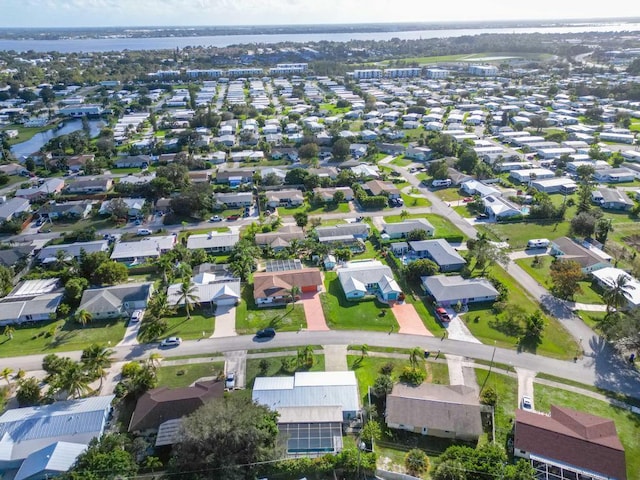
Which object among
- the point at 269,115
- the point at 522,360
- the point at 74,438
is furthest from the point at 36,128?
the point at 522,360

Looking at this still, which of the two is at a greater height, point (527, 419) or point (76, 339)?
point (527, 419)

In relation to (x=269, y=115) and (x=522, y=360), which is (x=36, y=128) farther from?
(x=522, y=360)

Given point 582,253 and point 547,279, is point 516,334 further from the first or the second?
point 582,253

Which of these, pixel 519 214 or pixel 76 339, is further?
pixel 519 214

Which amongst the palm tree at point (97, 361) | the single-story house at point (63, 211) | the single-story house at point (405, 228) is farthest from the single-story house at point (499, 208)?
the single-story house at point (63, 211)

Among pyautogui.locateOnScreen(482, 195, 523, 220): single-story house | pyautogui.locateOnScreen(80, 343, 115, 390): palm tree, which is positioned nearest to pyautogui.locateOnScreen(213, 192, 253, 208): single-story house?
pyautogui.locateOnScreen(80, 343, 115, 390): palm tree

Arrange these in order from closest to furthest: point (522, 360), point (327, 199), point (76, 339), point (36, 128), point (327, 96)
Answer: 1. point (522, 360)
2. point (76, 339)
3. point (327, 199)
4. point (36, 128)
5. point (327, 96)

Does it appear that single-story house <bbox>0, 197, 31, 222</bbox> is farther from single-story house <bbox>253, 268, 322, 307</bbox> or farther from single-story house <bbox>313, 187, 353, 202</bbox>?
single-story house <bbox>313, 187, 353, 202</bbox>
